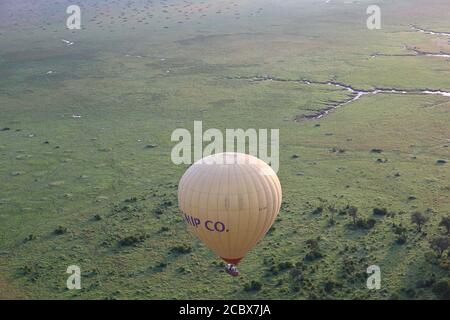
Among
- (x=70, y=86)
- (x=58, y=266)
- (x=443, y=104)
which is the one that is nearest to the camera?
(x=58, y=266)

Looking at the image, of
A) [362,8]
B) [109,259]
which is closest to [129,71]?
[109,259]

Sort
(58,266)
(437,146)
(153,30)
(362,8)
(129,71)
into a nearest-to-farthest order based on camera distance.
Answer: (58,266) < (437,146) < (129,71) < (153,30) < (362,8)

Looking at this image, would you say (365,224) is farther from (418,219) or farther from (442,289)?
(442,289)

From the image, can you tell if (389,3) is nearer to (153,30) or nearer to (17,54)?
(153,30)

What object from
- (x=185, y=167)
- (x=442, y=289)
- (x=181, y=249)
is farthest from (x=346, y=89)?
(x=442, y=289)

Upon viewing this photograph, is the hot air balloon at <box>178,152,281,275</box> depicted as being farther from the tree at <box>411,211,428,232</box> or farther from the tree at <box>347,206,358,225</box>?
the tree at <box>411,211,428,232</box>
